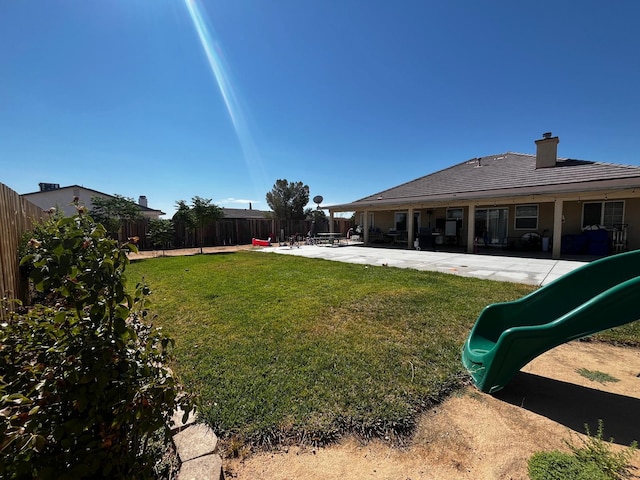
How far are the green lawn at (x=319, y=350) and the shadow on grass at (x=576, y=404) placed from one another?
0.56 metres

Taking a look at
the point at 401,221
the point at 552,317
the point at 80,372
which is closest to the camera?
the point at 80,372

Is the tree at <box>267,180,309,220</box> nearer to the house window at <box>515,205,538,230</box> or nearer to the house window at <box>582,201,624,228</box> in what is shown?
the house window at <box>515,205,538,230</box>

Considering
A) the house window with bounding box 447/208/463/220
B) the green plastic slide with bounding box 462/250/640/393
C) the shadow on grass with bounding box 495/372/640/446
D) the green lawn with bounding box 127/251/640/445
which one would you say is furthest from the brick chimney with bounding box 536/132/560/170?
the shadow on grass with bounding box 495/372/640/446

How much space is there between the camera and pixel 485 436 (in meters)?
2.00

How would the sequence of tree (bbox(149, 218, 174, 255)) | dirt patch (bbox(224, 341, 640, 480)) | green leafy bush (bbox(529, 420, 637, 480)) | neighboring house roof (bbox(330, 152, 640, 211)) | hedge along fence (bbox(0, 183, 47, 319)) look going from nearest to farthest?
1. green leafy bush (bbox(529, 420, 637, 480))
2. dirt patch (bbox(224, 341, 640, 480))
3. hedge along fence (bbox(0, 183, 47, 319))
4. neighboring house roof (bbox(330, 152, 640, 211))
5. tree (bbox(149, 218, 174, 255))

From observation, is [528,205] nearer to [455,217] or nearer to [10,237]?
[455,217]

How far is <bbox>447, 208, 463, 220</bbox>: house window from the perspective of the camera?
15438mm

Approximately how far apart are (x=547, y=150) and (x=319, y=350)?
53.6 feet

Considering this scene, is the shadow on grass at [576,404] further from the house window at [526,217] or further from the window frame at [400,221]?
the window frame at [400,221]

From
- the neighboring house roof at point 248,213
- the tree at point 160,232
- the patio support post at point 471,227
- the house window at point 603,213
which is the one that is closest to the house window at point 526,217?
the house window at point 603,213

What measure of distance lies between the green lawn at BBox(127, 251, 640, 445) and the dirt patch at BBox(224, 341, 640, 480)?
15 centimetres

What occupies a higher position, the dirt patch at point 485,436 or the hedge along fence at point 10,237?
the hedge along fence at point 10,237

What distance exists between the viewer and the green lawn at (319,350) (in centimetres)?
213

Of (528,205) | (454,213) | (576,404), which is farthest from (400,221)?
(576,404)
